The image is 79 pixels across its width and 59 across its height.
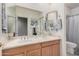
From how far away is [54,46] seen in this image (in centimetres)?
163

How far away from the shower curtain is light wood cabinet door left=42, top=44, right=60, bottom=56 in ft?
0.75

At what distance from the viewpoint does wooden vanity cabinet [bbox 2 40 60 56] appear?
1502mm

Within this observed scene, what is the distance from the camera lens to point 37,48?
1.58 metres

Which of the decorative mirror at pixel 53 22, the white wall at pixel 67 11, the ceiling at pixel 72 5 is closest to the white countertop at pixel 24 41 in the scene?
the decorative mirror at pixel 53 22

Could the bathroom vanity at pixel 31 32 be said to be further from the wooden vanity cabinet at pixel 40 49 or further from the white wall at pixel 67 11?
the white wall at pixel 67 11

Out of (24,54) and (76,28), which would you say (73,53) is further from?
(24,54)

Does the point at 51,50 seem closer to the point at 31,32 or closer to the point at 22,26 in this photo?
the point at 31,32

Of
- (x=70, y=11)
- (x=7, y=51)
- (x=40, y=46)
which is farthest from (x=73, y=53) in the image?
(x=7, y=51)

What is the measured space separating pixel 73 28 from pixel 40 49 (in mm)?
550

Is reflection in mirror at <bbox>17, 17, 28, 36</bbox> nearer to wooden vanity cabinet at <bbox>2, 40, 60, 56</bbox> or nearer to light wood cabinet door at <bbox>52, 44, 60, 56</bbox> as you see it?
wooden vanity cabinet at <bbox>2, 40, 60, 56</bbox>

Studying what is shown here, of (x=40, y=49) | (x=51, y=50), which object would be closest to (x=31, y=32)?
(x=40, y=49)

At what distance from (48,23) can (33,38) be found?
0.30 metres

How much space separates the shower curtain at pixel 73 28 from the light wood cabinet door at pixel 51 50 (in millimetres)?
229

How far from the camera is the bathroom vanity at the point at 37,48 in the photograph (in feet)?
4.84
